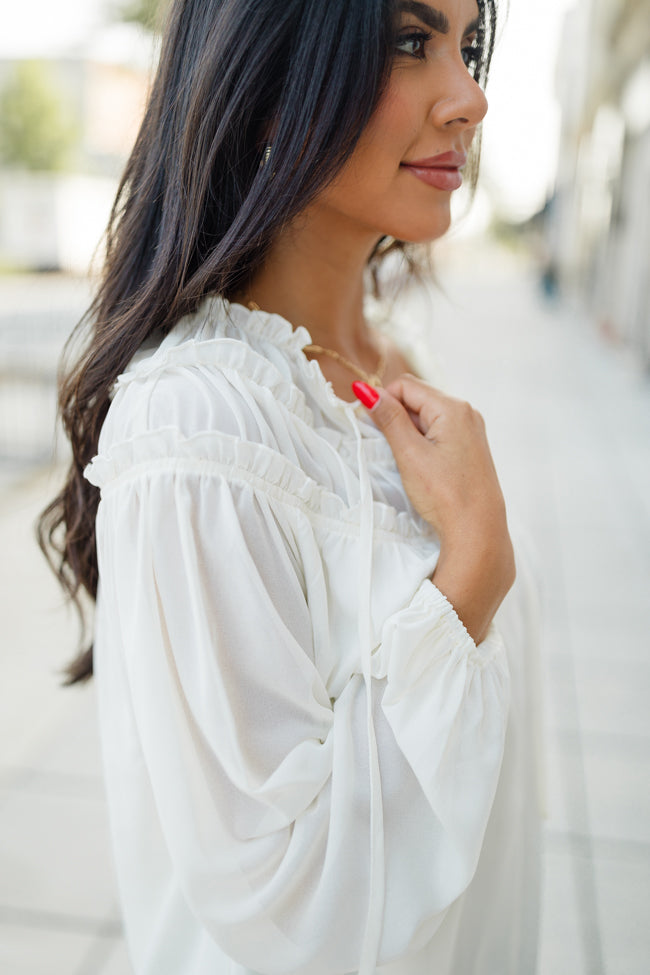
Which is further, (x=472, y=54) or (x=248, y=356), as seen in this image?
(x=472, y=54)

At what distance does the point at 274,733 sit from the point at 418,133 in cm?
67

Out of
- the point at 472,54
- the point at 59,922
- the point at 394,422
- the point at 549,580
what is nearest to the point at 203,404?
the point at 394,422

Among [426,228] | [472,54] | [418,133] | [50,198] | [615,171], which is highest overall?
[472,54]

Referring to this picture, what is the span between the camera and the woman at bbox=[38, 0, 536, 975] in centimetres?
80

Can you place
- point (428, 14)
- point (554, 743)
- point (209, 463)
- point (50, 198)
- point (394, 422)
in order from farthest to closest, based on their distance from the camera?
point (50, 198) < point (554, 743) < point (394, 422) < point (428, 14) < point (209, 463)

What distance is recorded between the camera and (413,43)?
3.01ft

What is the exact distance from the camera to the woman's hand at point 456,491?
0.92m

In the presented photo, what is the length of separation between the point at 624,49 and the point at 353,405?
1385 cm

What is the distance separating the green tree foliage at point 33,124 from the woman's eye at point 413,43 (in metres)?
28.7

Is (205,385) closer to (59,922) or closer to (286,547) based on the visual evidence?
(286,547)

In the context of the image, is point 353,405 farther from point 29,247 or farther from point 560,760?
point 29,247

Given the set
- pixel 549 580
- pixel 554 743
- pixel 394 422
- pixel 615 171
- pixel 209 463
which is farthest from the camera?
pixel 615 171

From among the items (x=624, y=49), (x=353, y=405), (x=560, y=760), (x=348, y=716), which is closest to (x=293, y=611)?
(x=348, y=716)

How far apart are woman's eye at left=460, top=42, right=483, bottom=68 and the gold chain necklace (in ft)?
1.39
